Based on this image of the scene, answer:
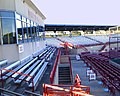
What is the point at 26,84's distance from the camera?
595cm

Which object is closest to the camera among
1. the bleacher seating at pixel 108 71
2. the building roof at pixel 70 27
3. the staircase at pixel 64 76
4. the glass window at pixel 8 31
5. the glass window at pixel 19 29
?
the glass window at pixel 8 31

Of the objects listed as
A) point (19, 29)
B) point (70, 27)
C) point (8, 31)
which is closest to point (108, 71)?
point (19, 29)

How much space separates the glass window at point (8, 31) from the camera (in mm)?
8164

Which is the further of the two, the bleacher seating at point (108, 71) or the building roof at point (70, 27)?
the building roof at point (70, 27)

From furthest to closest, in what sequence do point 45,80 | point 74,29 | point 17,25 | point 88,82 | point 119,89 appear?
1. point 74,29
2. point 88,82
3. point 119,89
4. point 17,25
5. point 45,80

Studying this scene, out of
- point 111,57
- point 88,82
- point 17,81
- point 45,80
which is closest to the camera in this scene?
point 17,81

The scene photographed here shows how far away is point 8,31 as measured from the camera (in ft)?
27.3

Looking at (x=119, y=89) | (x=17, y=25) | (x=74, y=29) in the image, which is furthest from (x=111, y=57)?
(x=74, y=29)

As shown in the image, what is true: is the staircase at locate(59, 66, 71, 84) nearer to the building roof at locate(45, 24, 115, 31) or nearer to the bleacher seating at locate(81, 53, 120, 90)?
the bleacher seating at locate(81, 53, 120, 90)

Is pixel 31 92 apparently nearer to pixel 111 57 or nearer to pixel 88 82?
pixel 88 82

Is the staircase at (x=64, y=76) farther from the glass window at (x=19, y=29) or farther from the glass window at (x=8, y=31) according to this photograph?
the glass window at (x=8, y=31)

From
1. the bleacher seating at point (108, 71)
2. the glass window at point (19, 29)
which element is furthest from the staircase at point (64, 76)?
the glass window at point (19, 29)

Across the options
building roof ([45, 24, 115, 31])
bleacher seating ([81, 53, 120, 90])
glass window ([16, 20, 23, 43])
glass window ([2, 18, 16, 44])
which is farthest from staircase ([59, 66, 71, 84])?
building roof ([45, 24, 115, 31])

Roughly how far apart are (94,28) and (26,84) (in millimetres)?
36630
